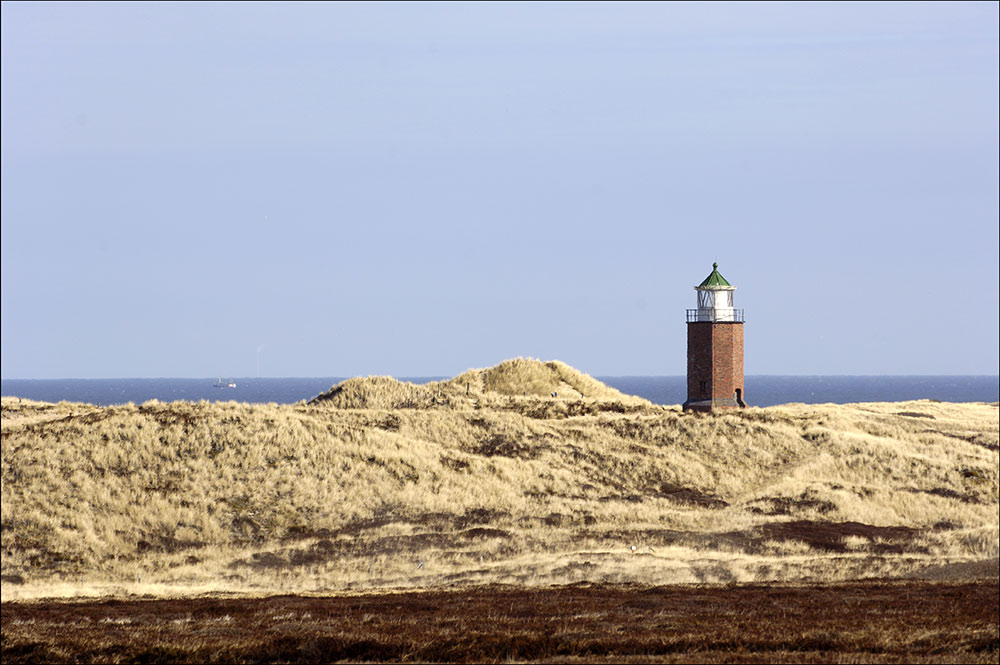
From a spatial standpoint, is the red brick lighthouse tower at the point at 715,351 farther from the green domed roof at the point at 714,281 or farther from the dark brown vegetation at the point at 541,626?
the dark brown vegetation at the point at 541,626

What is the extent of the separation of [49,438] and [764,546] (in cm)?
3185

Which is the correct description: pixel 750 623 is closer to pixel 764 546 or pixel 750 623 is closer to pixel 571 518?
pixel 764 546

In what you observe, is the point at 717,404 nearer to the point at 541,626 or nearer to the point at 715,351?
the point at 715,351

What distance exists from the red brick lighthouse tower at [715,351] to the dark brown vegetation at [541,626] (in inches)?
1348

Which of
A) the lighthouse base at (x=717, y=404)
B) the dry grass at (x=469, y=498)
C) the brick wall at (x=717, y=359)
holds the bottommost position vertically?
the dry grass at (x=469, y=498)

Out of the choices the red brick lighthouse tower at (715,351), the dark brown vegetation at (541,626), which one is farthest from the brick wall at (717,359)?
the dark brown vegetation at (541,626)

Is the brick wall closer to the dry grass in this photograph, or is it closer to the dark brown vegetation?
the dry grass

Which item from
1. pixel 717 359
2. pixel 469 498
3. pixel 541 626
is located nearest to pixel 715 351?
pixel 717 359

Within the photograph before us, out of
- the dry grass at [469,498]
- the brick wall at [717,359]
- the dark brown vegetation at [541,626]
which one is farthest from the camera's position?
the brick wall at [717,359]

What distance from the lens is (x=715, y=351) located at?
6819 cm

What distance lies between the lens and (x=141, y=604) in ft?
105

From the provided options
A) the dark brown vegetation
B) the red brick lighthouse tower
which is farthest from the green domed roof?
the dark brown vegetation

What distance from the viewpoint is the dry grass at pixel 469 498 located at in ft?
132

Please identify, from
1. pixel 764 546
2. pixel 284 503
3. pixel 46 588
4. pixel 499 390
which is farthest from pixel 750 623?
pixel 499 390
